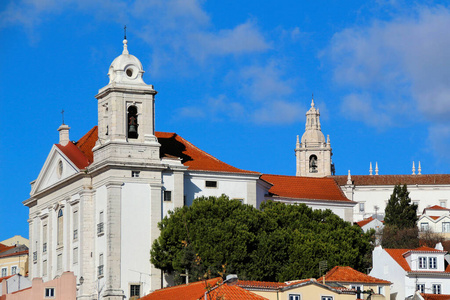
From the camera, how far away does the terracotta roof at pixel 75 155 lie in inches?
3339

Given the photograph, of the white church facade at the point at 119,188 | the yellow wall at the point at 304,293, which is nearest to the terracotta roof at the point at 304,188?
the white church facade at the point at 119,188

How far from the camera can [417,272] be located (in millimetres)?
74250

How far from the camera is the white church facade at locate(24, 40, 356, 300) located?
78.9 m

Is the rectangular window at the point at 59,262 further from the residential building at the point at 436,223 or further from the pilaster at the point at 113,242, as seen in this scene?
the residential building at the point at 436,223

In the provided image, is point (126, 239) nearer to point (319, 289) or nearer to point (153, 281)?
point (153, 281)

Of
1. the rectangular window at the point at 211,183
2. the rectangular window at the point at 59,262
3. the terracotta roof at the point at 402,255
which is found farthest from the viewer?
the rectangular window at the point at 59,262

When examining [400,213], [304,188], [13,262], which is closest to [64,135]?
[304,188]

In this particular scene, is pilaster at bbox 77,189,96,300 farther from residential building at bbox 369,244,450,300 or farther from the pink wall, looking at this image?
residential building at bbox 369,244,450,300

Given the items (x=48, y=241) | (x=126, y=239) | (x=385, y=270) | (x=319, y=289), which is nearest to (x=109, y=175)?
(x=126, y=239)

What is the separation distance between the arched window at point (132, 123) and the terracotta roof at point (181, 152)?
2540mm

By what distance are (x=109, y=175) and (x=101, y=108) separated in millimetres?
5942

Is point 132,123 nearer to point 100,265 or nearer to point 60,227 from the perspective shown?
point 100,265

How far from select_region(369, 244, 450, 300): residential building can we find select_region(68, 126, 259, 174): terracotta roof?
1392 cm

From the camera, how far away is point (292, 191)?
9644 cm
